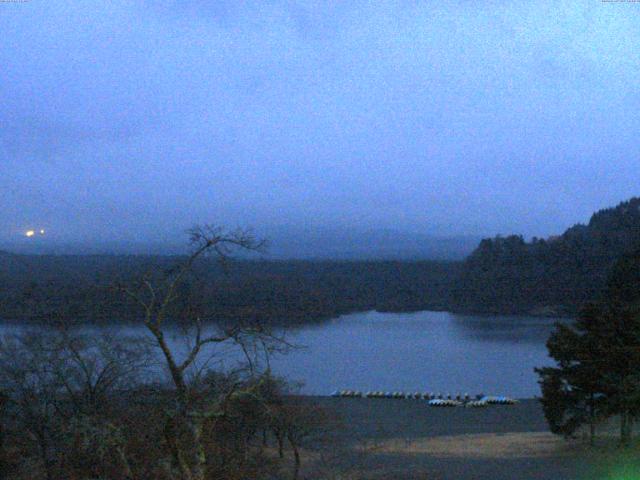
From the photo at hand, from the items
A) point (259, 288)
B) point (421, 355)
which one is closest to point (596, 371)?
point (259, 288)

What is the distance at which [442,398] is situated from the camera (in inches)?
854

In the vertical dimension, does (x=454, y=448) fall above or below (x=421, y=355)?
above

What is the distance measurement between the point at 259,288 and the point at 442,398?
8.23 metres

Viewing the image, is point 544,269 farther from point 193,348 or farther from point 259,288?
point 193,348

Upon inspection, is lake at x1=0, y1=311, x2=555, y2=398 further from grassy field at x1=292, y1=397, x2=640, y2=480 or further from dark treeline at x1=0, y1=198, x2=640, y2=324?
grassy field at x1=292, y1=397, x2=640, y2=480

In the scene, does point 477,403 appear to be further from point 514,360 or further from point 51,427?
point 51,427

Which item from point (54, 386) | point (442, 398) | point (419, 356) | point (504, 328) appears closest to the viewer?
point (54, 386)

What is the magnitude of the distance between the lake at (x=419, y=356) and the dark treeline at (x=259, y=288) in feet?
3.74

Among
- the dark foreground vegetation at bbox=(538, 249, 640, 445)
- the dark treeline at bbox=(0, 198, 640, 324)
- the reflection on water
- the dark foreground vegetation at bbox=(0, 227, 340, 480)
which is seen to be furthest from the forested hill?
the dark foreground vegetation at bbox=(0, 227, 340, 480)

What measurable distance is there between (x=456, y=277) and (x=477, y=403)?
3690 centimetres

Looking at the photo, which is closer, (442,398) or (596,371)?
(596,371)

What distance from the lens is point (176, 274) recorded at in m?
3.48

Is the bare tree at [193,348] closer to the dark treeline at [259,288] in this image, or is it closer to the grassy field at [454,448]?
the dark treeline at [259,288]

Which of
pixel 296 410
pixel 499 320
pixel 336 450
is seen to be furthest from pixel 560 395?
pixel 499 320
